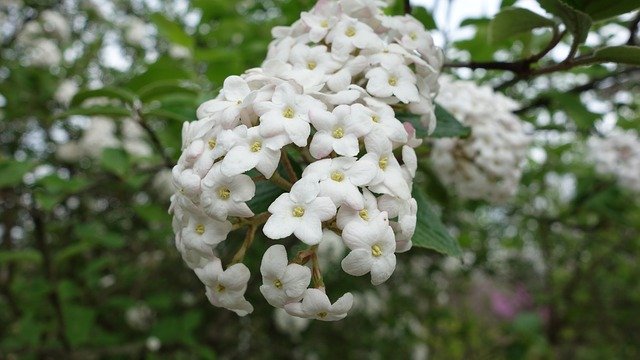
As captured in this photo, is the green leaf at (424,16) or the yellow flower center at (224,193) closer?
the yellow flower center at (224,193)

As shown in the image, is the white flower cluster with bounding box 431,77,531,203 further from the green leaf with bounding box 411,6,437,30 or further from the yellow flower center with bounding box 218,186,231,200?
the yellow flower center with bounding box 218,186,231,200

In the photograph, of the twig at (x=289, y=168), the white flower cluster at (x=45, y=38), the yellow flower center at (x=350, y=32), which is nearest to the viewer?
the twig at (x=289, y=168)

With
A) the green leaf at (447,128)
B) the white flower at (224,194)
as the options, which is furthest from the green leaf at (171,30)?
the white flower at (224,194)

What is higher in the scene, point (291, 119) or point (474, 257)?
point (291, 119)

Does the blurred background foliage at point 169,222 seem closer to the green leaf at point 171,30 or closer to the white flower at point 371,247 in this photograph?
the green leaf at point 171,30

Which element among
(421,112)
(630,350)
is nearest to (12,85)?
(421,112)

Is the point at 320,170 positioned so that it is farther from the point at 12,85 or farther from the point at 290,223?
the point at 12,85

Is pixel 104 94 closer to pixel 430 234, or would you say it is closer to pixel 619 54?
pixel 430 234

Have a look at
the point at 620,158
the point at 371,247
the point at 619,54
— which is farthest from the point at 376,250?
the point at 620,158
